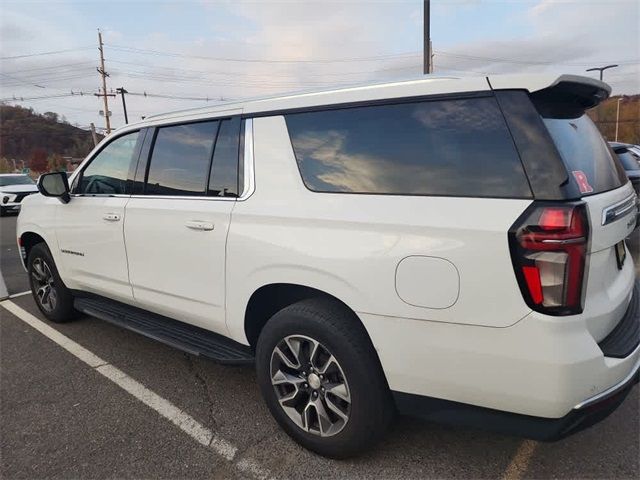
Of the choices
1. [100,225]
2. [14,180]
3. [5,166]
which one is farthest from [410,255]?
[5,166]

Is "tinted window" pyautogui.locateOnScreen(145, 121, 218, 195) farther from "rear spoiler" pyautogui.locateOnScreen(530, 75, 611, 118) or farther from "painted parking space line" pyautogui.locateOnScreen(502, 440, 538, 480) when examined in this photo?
"painted parking space line" pyautogui.locateOnScreen(502, 440, 538, 480)

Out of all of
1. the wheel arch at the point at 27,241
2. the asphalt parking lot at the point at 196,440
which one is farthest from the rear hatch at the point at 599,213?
the wheel arch at the point at 27,241

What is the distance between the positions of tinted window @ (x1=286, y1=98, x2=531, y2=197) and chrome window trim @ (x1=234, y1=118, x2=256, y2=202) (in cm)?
29

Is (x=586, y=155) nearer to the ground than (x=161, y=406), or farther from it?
farther from it

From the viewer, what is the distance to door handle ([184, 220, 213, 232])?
2696mm

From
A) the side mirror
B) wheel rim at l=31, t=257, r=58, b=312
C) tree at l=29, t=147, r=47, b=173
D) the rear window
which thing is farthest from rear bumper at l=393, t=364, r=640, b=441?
tree at l=29, t=147, r=47, b=173

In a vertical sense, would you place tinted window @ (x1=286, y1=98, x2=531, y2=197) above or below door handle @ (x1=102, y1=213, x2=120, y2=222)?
above

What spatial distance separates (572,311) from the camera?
5.75ft

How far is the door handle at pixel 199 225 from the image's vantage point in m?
2.70

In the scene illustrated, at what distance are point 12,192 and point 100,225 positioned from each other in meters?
16.0

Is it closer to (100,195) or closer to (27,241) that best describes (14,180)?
(27,241)

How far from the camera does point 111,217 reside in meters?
3.42

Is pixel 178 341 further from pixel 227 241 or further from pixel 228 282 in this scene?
pixel 227 241

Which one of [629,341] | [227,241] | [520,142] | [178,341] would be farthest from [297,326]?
[629,341]
